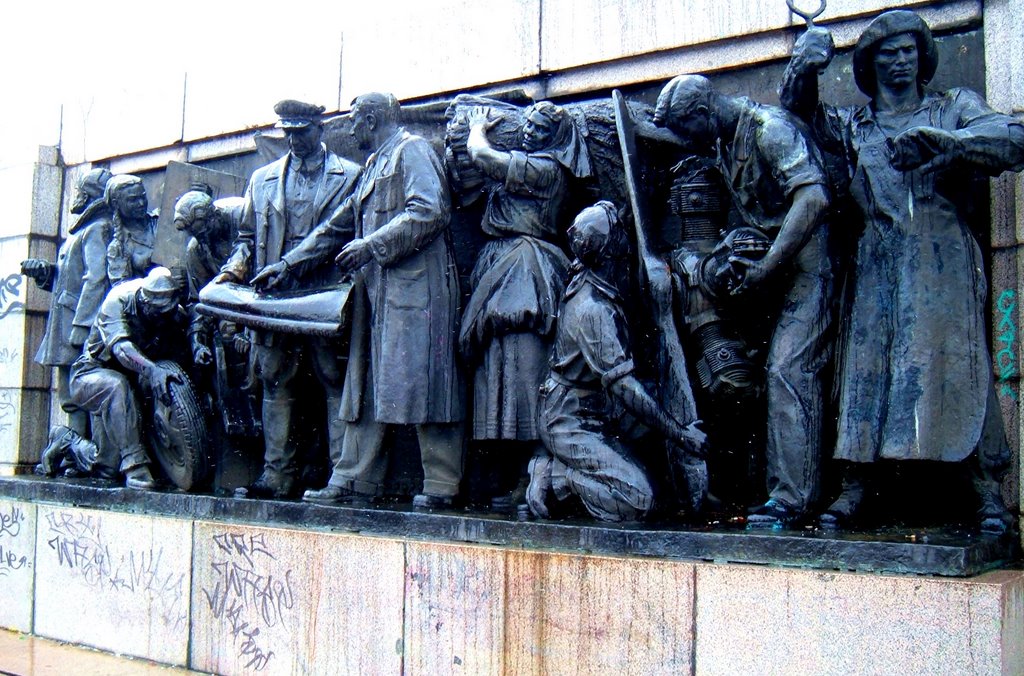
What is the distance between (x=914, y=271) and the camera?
5609 mm

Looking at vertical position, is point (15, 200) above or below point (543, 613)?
above

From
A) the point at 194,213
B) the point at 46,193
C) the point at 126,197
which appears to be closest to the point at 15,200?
the point at 46,193

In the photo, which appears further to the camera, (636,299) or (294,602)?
(294,602)

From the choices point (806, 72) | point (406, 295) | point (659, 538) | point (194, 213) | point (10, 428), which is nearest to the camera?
point (659, 538)

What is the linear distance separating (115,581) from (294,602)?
183 cm

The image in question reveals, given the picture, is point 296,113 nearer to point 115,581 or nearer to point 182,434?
point 182,434

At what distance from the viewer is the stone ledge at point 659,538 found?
4.93m

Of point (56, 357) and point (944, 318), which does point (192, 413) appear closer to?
point (56, 357)

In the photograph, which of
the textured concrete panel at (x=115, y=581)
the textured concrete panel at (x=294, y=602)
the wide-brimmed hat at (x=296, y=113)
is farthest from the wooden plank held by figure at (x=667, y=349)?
the textured concrete panel at (x=115, y=581)

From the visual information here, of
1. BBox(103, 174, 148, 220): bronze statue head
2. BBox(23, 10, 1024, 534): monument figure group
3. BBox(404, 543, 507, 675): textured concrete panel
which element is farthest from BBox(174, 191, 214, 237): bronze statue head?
BBox(404, 543, 507, 675): textured concrete panel

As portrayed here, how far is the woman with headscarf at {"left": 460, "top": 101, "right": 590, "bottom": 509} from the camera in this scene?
6668mm

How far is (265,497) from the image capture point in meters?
7.71

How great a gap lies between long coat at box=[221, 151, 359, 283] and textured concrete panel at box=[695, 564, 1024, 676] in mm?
3884

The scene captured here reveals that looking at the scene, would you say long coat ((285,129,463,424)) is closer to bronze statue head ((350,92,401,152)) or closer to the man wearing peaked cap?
bronze statue head ((350,92,401,152))
